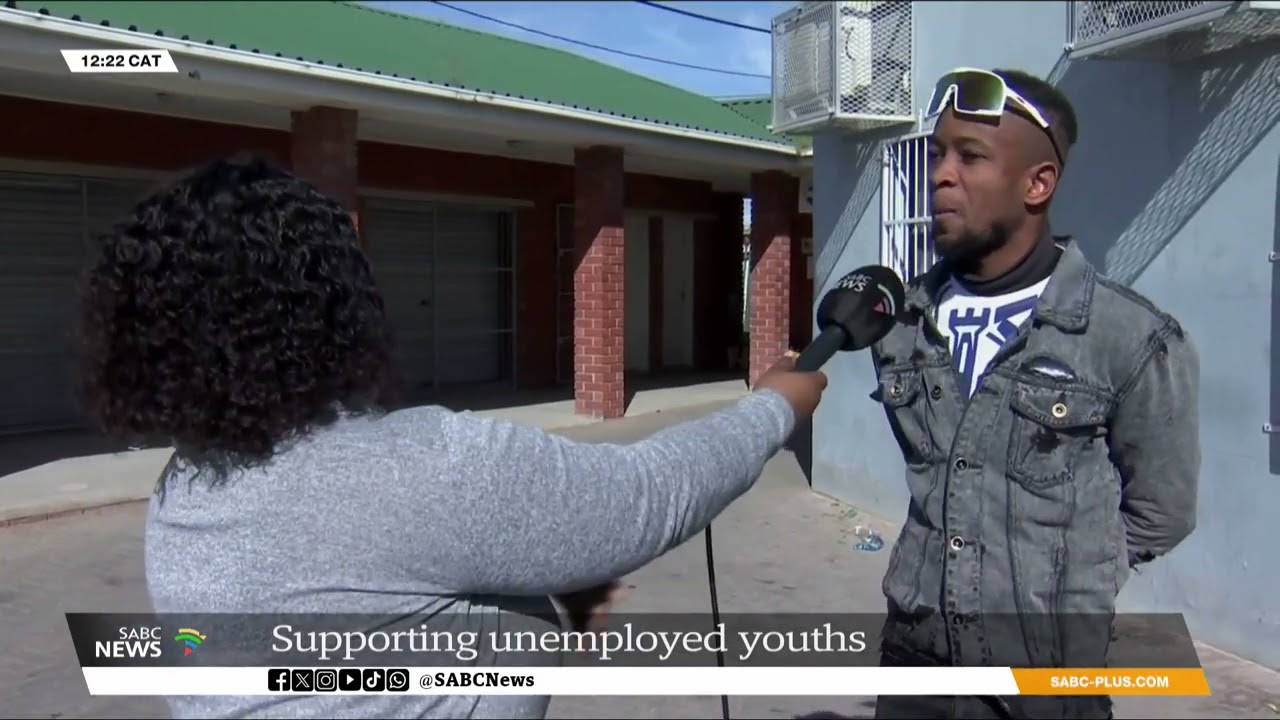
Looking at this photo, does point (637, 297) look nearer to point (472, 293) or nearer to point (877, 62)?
point (472, 293)

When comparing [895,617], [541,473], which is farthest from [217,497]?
[895,617]

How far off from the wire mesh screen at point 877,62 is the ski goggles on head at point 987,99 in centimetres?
475

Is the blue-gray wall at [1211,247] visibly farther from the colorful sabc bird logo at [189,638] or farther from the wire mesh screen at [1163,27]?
the colorful sabc bird logo at [189,638]

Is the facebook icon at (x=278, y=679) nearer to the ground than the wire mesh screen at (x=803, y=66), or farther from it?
nearer to the ground

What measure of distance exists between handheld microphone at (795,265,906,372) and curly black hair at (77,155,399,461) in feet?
2.92

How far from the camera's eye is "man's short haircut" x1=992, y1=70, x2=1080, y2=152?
213cm

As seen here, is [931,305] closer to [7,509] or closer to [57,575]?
[57,575]

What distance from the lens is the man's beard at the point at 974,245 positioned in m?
2.15

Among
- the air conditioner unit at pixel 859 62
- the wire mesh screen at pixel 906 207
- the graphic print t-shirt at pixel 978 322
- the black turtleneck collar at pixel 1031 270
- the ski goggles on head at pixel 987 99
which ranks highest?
the air conditioner unit at pixel 859 62

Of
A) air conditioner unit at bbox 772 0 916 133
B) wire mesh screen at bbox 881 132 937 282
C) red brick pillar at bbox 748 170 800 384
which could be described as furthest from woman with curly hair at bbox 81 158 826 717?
red brick pillar at bbox 748 170 800 384

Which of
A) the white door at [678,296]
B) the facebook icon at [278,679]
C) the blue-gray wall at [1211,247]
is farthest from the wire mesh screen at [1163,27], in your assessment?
the white door at [678,296]

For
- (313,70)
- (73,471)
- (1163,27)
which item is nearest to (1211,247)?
(1163,27)

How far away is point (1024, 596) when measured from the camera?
2031 millimetres

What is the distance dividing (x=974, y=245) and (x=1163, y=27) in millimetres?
2856
